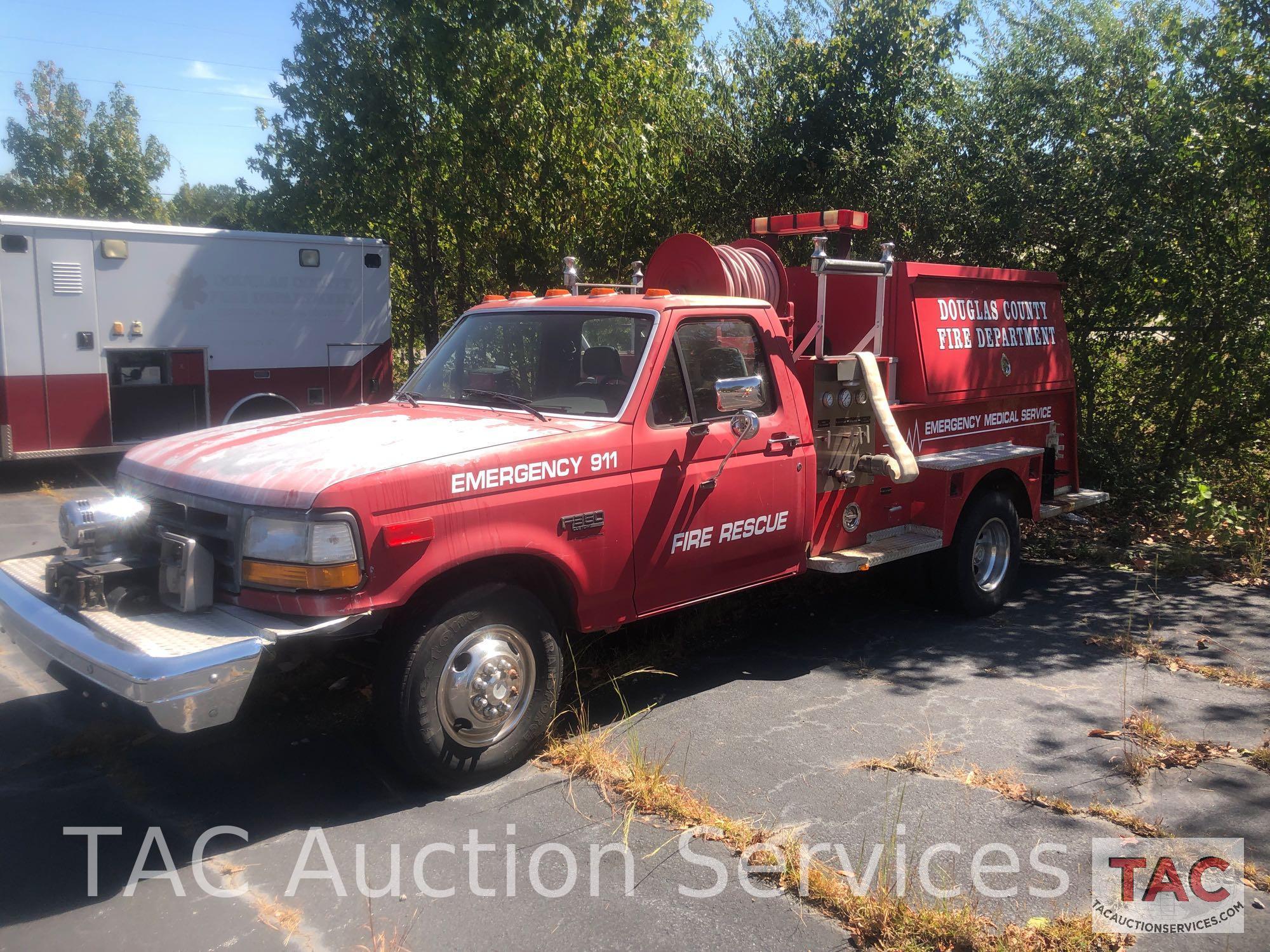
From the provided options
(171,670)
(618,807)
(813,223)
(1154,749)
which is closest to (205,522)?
(171,670)

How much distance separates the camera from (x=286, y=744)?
453 cm

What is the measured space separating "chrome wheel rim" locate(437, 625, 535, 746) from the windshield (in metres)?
1.17

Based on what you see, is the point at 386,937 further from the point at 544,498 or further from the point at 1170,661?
the point at 1170,661

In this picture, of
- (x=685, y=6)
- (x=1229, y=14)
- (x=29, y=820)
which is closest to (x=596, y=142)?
(x=685, y=6)

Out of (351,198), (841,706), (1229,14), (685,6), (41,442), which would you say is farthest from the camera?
(685,6)

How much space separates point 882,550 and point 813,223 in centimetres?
203

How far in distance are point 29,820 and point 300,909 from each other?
1.29m

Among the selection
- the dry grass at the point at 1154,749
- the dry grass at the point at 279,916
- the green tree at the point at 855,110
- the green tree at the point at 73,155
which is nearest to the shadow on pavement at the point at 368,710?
the dry grass at the point at 1154,749

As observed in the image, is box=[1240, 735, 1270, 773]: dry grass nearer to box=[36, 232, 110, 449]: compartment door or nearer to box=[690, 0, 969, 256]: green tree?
box=[690, 0, 969, 256]: green tree

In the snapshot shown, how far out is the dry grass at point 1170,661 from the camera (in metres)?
5.44

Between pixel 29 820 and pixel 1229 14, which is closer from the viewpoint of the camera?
pixel 29 820

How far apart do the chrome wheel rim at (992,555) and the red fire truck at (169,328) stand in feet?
24.8

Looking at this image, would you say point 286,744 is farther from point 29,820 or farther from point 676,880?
point 676,880

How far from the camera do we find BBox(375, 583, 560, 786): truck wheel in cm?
387
